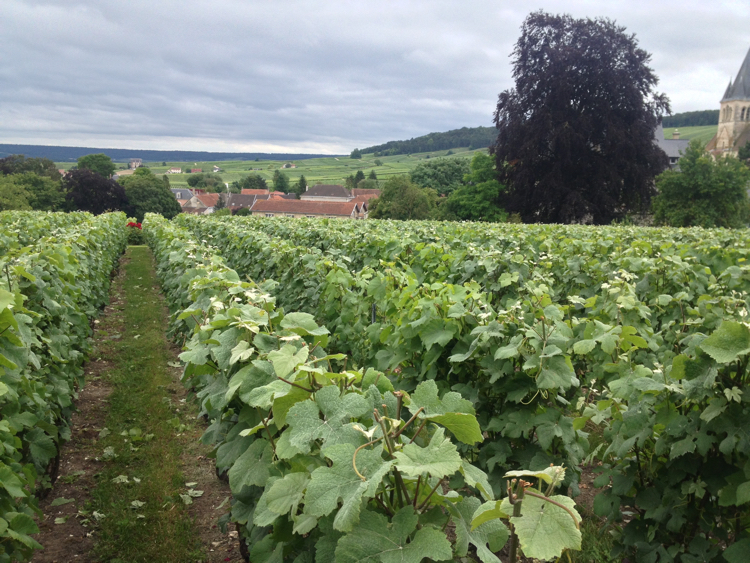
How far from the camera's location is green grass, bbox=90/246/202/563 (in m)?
3.58

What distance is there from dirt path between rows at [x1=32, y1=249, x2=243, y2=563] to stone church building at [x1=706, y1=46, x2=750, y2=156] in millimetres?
102461

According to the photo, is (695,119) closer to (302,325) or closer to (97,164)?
(97,164)

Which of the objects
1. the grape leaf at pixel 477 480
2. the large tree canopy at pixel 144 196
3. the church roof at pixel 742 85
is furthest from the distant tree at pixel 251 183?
the grape leaf at pixel 477 480

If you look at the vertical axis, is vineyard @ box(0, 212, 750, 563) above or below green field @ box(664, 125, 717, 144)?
below

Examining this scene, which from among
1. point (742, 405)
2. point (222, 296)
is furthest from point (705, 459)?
point (222, 296)

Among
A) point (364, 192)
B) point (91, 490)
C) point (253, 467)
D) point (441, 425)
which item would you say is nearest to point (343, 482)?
point (441, 425)

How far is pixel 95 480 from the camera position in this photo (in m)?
4.43

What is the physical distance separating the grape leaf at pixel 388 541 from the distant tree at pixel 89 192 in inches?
2632

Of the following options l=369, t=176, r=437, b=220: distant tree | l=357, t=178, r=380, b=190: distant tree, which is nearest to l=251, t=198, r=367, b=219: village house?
l=369, t=176, r=437, b=220: distant tree

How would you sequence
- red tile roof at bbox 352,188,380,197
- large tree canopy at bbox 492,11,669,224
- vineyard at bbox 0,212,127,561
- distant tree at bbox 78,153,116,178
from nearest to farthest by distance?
vineyard at bbox 0,212,127,561
large tree canopy at bbox 492,11,669,224
distant tree at bbox 78,153,116,178
red tile roof at bbox 352,188,380,197

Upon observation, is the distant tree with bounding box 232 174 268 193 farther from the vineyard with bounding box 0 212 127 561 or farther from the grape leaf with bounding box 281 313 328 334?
the grape leaf with bounding box 281 313 328 334

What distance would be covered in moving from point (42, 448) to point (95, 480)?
1.12 m

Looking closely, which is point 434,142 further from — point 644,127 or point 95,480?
point 95,480

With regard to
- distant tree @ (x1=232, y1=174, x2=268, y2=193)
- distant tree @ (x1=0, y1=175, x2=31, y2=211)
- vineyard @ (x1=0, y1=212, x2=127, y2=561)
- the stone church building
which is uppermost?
the stone church building
